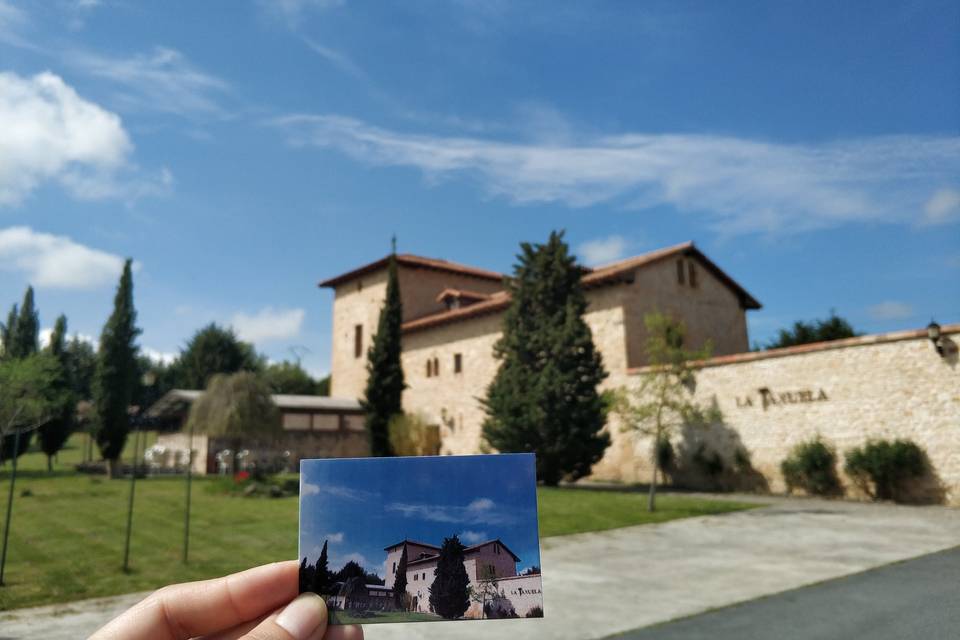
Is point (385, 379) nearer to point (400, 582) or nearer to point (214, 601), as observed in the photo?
point (214, 601)

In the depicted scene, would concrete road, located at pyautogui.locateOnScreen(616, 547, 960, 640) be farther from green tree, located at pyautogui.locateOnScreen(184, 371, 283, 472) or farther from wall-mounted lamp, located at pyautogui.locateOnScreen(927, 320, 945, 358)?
green tree, located at pyautogui.locateOnScreen(184, 371, 283, 472)

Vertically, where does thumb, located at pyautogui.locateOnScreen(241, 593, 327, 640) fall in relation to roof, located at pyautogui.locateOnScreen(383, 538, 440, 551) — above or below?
below

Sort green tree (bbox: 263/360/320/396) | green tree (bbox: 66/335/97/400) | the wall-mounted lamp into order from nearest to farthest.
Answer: the wall-mounted lamp, green tree (bbox: 66/335/97/400), green tree (bbox: 263/360/320/396)

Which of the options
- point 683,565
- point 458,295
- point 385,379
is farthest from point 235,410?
point 683,565

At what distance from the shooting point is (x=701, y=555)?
988 centimetres

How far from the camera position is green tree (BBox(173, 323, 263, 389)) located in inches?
2112

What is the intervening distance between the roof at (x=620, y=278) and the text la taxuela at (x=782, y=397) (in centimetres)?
653

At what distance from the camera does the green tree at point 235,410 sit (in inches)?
823

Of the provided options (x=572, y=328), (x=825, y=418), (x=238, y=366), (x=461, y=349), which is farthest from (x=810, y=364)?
(x=238, y=366)

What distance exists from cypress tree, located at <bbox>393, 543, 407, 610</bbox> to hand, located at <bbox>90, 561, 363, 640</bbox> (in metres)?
0.23

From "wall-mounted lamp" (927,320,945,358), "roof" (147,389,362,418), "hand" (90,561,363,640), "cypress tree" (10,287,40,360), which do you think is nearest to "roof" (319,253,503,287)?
"roof" (147,389,362,418)

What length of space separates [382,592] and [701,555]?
968 cm

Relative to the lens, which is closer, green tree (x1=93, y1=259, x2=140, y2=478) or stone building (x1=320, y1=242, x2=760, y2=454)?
stone building (x1=320, y1=242, x2=760, y2=454)

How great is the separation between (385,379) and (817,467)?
16856 mm
